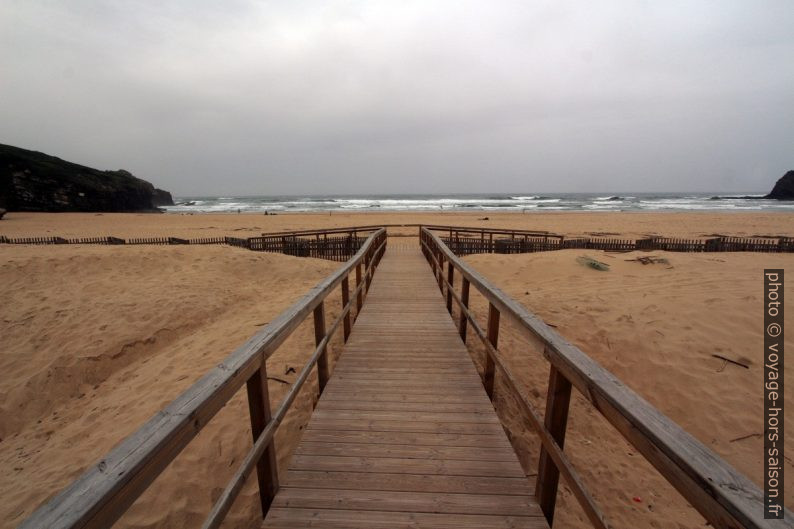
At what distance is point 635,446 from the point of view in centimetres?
126

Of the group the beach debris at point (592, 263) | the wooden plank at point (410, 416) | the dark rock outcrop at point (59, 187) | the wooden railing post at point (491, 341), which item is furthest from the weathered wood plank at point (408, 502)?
the dark rock outcrop at point (59, 187)

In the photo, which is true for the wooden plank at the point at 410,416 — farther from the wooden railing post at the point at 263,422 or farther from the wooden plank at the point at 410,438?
the wooden railing post at the point at 263,422

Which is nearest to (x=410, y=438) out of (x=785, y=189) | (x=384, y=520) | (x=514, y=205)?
(x=384, y=520)

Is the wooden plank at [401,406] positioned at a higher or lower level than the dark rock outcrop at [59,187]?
lower

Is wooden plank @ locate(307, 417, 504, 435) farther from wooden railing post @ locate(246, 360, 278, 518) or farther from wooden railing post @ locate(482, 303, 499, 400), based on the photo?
wooden railing post @ locate(246, 360, 278, 518)

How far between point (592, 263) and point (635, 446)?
9986mm

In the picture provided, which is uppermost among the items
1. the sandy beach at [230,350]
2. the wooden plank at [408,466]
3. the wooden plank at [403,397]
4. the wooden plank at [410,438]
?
the wooden plank at [408,466]

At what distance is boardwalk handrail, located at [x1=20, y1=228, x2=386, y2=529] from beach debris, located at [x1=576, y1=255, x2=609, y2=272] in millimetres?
9605

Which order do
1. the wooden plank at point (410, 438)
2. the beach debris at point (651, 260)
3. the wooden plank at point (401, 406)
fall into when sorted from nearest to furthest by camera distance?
the wooden plank at point (410, 438) < the wooden plank at point (401, 406) < the beach debris at point (651, 260)

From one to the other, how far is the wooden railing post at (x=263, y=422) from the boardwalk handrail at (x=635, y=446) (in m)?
1.56

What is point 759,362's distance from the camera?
4.78 m

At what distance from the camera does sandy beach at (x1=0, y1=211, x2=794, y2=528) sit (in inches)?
130

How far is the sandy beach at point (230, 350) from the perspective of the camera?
3303mm

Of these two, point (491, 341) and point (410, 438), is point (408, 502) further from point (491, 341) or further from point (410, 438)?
point (491, 341)
